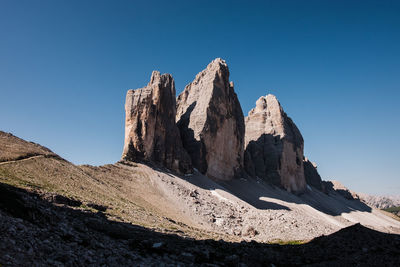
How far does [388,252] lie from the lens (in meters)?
15.9

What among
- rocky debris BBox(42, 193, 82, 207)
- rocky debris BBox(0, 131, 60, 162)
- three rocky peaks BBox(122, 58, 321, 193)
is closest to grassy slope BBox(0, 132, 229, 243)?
rocky debris BBox(0, 131, 60, 162)

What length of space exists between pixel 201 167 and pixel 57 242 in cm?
5368

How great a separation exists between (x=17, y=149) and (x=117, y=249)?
1105 inches

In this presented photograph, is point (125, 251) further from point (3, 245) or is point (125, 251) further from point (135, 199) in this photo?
point (135, 199)

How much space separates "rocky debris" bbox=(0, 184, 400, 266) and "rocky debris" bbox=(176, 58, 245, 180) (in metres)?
45.5

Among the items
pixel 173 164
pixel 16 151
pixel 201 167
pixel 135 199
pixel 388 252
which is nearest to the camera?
pixel 388 252

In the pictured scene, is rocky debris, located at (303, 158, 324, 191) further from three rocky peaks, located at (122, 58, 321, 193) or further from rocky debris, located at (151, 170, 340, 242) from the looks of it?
rocky debris, located at (151, 170, 340, 242)

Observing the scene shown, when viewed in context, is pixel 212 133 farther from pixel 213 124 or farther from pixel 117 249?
pixel 117 249

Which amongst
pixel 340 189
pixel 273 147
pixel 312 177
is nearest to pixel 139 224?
pixel 273 147

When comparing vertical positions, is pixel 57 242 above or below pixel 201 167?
below

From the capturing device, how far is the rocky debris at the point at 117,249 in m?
8.71

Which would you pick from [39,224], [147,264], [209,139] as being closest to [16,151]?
[39,224]

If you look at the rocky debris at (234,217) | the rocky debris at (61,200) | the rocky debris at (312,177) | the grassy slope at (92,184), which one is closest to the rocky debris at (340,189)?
the rocky debris at (312,177)

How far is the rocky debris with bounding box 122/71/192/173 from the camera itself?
167 feet
